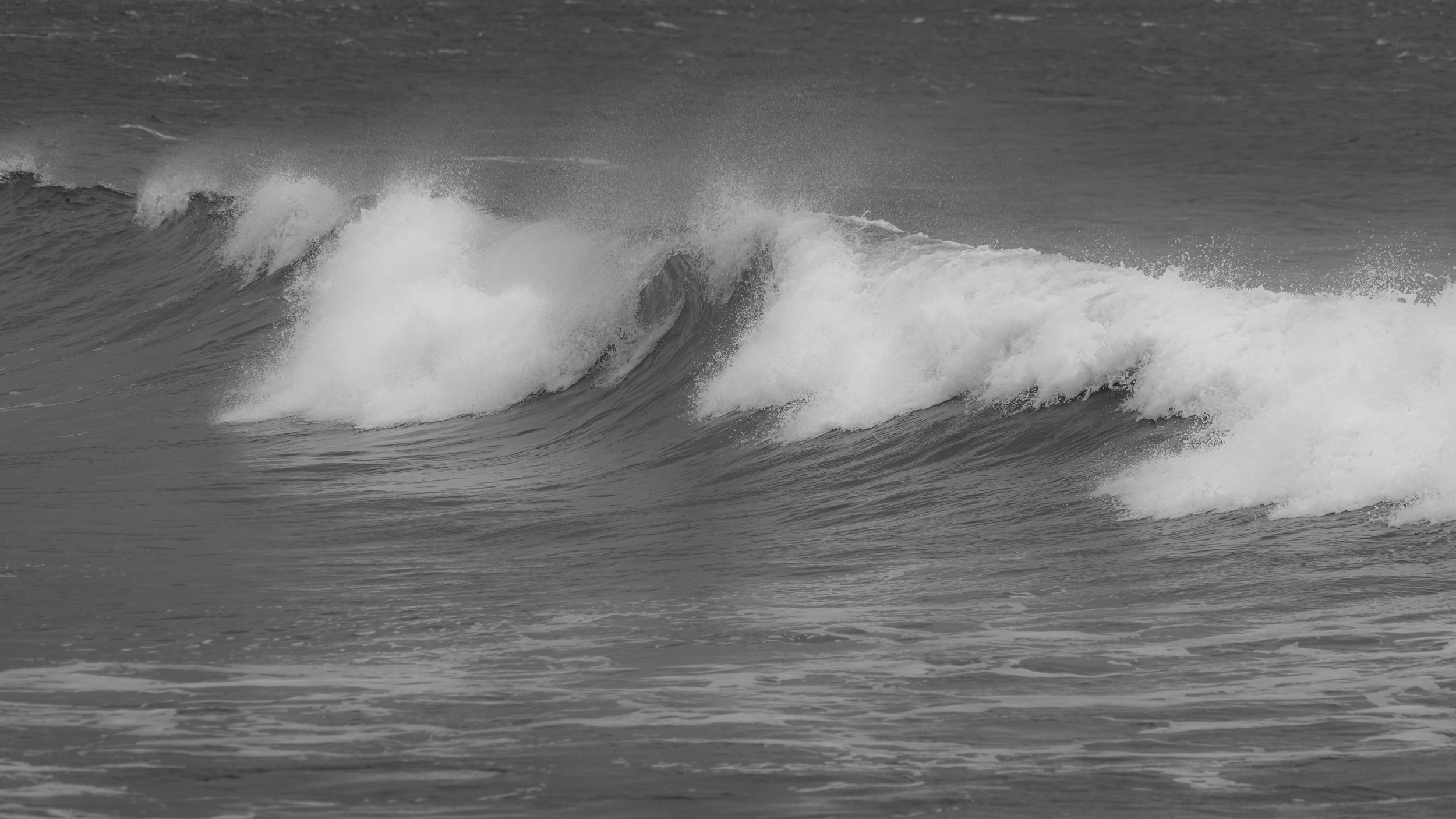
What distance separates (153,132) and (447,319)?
27474mm

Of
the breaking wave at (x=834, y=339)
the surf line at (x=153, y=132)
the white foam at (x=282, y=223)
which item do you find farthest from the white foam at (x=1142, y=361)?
the surf line at (x=153, y=132)

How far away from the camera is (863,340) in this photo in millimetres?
12891

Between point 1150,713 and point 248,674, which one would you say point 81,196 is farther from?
point 1150,713

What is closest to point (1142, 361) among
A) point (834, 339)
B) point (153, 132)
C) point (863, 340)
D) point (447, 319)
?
point (863, 340)

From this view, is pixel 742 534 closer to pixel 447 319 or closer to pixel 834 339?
pixel 834 339

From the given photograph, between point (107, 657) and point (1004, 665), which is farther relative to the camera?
point (107, 657)

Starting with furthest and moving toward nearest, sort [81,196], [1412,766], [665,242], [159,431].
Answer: [81,196], [665,242], [159,431], [1412,766]

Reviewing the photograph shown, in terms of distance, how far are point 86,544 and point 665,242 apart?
787 cm

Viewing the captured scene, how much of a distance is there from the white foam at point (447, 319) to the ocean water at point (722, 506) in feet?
0.21

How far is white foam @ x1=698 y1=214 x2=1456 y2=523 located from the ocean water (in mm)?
31

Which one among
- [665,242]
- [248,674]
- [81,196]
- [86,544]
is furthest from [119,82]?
[248,674]

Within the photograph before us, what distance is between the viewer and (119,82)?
50.9 meters

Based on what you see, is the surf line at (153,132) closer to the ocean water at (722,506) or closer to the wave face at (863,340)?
the ocean water at (722,506)

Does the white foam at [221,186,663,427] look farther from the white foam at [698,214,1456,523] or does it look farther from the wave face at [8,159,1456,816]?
the white foam at [698,214,1456,523]
